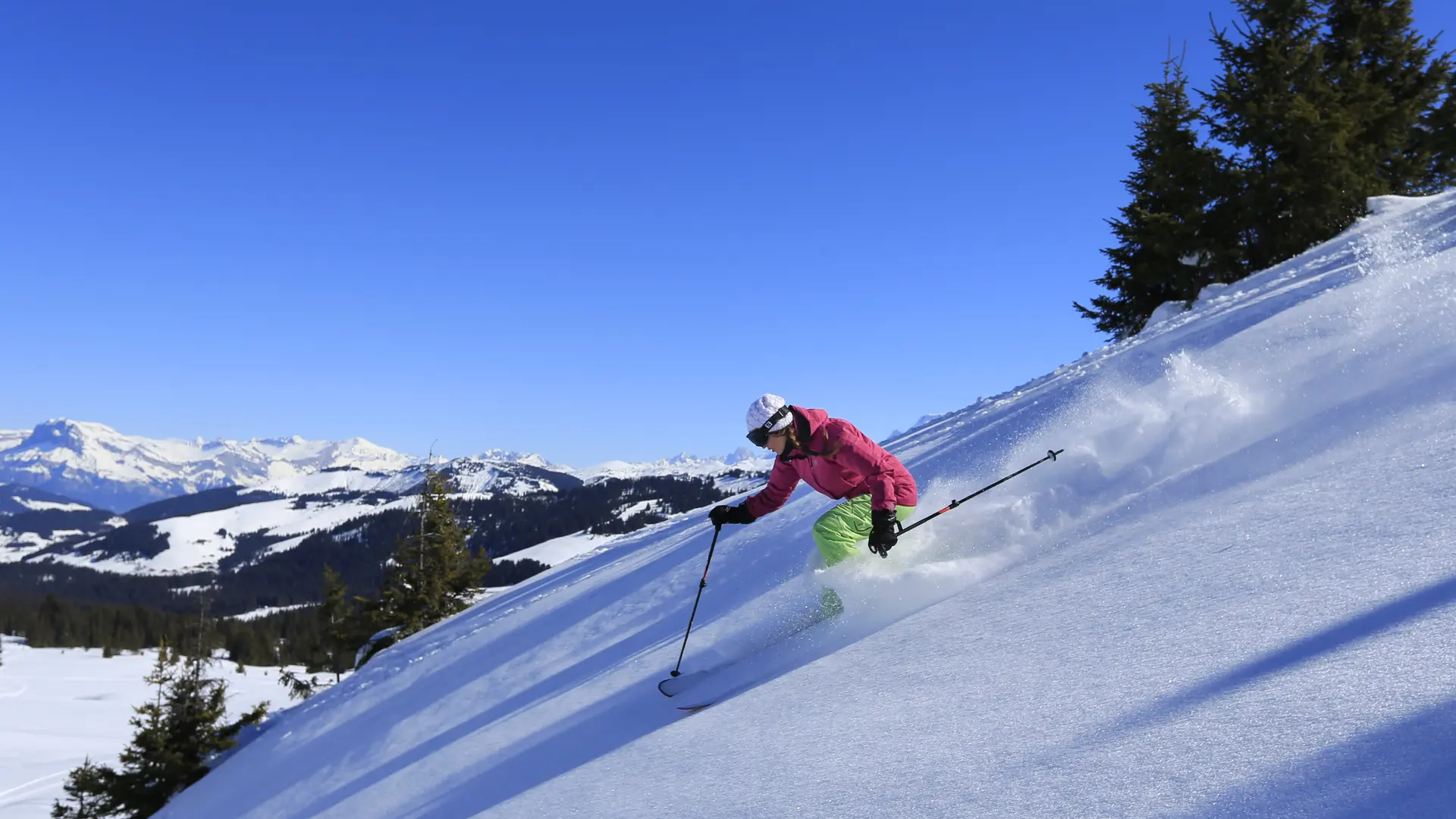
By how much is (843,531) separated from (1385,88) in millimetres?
24004

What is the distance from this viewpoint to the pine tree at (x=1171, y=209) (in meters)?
20.2

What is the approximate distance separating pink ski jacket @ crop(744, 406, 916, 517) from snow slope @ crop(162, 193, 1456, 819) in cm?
61

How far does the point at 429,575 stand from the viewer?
1188 inches

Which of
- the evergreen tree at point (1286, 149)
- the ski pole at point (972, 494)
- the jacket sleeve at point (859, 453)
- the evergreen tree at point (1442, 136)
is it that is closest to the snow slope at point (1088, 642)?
the ski pole at point (972, 494)

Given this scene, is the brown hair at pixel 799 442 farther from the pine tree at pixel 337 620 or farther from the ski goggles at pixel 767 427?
the pine tree at pixel 337 620

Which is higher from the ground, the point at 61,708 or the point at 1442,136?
the point at 1442,136

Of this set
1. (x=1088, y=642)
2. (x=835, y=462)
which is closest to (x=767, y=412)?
(x=835, y=462)

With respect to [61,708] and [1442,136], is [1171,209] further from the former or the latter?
[61,708]

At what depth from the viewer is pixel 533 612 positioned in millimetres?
12758

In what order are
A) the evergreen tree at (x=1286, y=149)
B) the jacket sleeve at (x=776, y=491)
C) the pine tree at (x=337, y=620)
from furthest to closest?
1. the pine tree at (x=337, y=620)
2. the evergreen tree at (x=1286, y=149)
3. the jacket sleeve at (x=776, y=491)

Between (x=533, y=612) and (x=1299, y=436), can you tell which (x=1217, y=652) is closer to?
(x=1299, y=436)

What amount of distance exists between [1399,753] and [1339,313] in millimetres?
7890

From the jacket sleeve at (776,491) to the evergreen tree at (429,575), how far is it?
24.6 m

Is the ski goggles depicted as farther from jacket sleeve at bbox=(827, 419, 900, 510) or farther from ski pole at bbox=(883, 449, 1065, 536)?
ski pole at bbox=(883, 449, 1065, 536)
